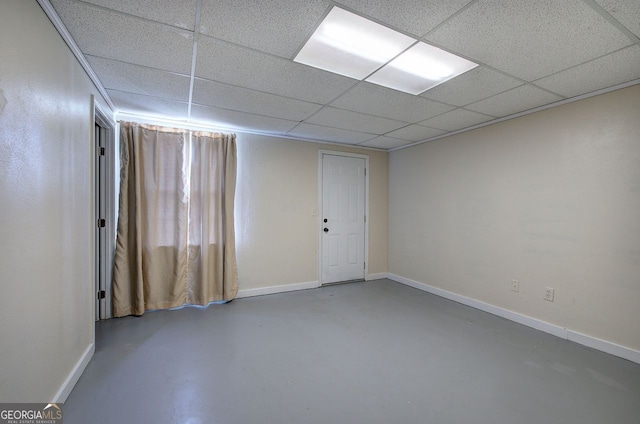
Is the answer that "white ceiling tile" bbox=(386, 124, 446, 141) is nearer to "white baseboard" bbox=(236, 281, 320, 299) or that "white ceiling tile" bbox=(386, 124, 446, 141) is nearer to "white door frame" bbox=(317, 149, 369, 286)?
"white door frame" bbox=(317, 149, 369, 286)

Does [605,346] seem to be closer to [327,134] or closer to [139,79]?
[327,134]

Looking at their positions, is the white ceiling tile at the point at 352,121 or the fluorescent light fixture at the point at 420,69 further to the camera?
the white ceiling tile at the point at 352,121

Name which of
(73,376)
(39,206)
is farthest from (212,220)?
(39,206)

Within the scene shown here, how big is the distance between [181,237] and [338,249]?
2384 millimetres

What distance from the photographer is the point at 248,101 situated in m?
2.74

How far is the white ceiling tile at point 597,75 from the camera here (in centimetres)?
192

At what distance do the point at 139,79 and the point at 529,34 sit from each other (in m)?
2.91

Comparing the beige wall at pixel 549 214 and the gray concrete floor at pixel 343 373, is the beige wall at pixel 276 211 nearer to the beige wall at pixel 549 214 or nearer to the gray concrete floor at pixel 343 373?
the gray concrete floor at pixel 343 373

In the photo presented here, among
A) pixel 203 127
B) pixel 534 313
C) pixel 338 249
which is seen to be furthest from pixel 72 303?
pixel 534 313

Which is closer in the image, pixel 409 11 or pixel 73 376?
pixel 409 11

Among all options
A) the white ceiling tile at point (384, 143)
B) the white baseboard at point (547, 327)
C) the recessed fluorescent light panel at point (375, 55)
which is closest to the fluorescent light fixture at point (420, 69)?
the recessed fluorescent light panel at point (375, 55)

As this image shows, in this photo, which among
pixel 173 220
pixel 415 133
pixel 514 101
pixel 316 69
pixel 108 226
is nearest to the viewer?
pixel 316 69

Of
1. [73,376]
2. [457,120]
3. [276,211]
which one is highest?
[457,120]

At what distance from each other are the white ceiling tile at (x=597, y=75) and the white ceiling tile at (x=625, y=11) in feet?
1.14
